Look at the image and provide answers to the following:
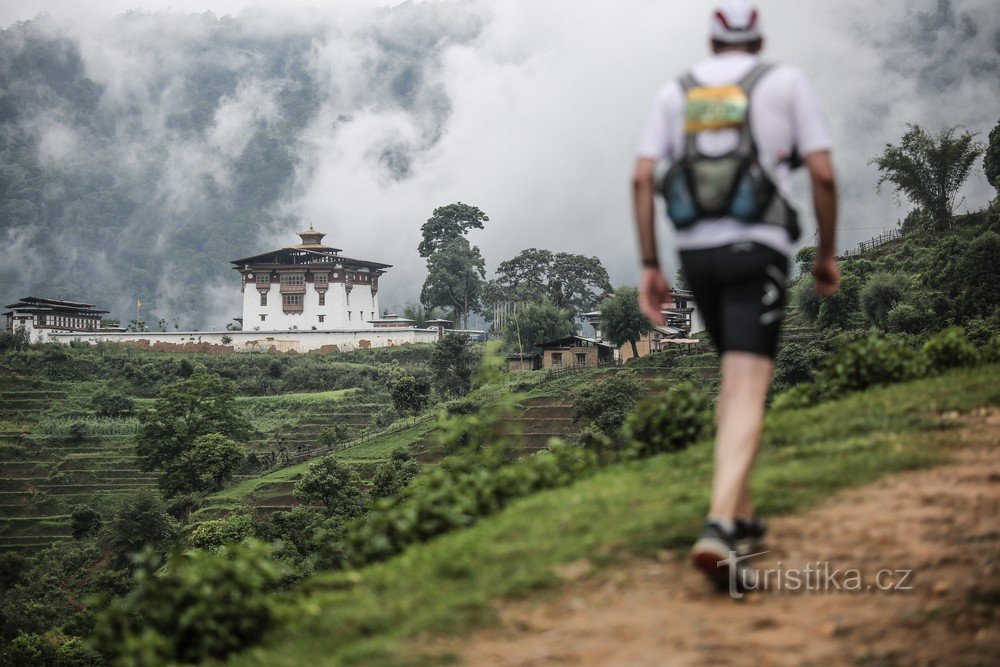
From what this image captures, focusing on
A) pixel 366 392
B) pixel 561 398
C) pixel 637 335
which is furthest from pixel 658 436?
pixel 366 392

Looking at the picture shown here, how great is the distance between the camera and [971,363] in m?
7.71

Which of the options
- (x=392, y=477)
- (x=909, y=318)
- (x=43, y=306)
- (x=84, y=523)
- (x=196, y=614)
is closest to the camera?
(x=196, y=614)

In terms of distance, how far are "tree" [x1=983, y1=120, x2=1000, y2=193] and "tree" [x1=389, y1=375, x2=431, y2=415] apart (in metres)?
30.2

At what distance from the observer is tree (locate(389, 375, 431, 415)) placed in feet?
195

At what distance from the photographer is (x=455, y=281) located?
3846 inches

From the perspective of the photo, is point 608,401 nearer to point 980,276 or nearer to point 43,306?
point 980,276

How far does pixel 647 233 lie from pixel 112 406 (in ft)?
207

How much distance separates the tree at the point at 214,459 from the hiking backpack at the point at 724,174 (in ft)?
161

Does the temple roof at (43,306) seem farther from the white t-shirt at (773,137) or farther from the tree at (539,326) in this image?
the white t-shirt at (773,137)

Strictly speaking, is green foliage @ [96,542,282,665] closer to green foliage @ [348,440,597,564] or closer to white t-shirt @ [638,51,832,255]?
green foliage @ [348,440,597,564]

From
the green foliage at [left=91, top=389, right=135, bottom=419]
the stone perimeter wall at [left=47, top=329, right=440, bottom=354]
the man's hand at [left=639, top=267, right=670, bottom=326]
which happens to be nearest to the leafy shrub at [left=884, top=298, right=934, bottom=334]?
the stone perimeter wall at [left=47, top=329, right=440, bottom=354]

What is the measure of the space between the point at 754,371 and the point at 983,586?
1.04 m

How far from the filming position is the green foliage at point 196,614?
4219mm

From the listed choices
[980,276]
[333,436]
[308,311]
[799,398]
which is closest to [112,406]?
[333,436]
